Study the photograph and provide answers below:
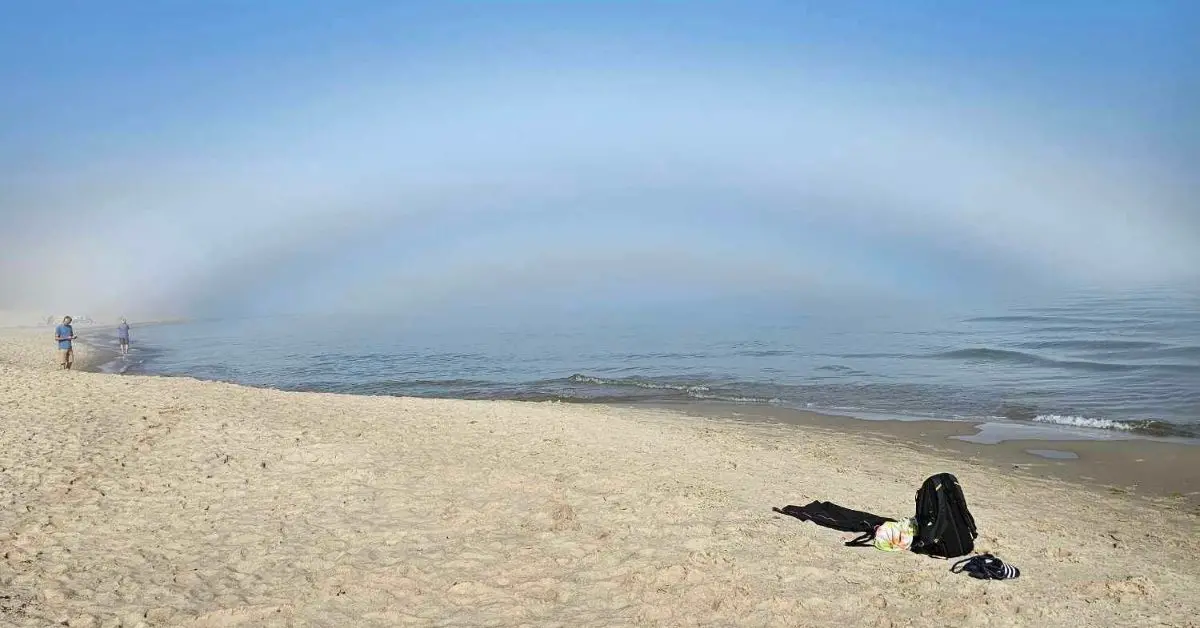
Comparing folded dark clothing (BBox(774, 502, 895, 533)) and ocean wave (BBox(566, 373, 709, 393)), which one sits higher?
ocean wave (BBox(566, 373, 709, 393))

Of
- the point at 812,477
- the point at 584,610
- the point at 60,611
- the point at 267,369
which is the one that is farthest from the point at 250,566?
the point at 267,369

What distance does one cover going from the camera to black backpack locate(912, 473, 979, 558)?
6.79 meters

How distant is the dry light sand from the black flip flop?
0.48ft

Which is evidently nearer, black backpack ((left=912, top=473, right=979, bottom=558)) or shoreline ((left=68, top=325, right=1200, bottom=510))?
black backpack ((left=912, top=473, right=979, bottom=558))

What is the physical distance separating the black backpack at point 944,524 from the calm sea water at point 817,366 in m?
9.97

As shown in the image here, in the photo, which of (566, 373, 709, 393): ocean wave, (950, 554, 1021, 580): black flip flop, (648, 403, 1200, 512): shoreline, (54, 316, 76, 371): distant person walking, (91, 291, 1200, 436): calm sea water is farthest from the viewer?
(54, 316, 76, 371): distant person walking

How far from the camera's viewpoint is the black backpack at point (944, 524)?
6789 millimetres

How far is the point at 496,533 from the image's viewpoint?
7438mm

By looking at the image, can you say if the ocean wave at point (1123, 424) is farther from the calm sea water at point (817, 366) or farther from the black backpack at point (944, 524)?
the black backpack at point (944, 524)

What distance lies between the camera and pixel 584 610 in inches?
223

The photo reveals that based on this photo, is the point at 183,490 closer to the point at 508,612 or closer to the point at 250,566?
the point at 250,566

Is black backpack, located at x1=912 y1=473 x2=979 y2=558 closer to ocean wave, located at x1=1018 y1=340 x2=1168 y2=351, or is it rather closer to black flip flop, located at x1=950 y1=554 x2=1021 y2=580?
black flip flop, located at x1=950 y1=554 x2=1021 y2=580

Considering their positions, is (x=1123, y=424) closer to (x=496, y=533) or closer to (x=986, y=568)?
(x=986, y=568)

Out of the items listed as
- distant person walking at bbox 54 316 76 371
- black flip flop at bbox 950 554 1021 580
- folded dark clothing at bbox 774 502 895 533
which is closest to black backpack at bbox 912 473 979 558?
black flip flop at bbox 950 554 1021 580
